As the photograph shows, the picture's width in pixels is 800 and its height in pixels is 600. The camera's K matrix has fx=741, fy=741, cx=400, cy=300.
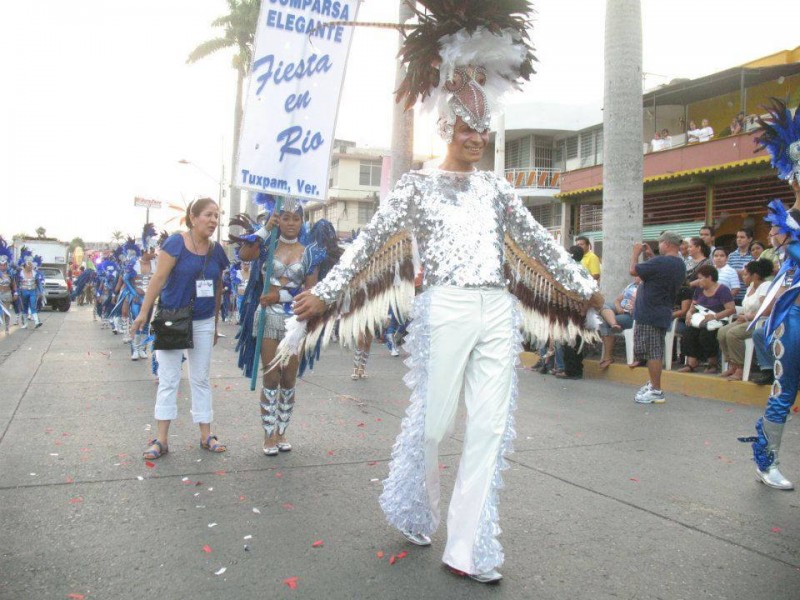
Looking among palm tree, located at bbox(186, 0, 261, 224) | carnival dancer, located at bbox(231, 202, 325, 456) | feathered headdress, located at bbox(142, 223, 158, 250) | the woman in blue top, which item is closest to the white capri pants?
the woman in blue top

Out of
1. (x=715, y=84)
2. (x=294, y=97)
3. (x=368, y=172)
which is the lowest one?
(x=294, y=97)

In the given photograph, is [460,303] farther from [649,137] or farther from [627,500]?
[649,137]

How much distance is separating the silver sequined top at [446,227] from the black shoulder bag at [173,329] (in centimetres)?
228

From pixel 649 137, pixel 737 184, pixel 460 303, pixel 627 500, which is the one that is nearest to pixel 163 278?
pixel 460 303

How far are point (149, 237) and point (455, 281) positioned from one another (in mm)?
11571

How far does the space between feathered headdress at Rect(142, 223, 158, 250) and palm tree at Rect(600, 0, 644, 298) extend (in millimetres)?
8075

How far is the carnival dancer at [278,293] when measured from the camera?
5.59m

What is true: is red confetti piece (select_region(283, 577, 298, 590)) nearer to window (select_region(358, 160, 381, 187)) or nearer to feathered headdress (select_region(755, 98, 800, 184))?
feathered headdress (select_region(755, 98, 800, 184))

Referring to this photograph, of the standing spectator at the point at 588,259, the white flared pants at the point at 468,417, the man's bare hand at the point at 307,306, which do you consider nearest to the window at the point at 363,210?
the standing spectator at the point at 588,259

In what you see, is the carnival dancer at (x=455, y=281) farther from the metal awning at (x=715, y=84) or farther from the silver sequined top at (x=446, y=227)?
the metal awning at (x=715, y=84)

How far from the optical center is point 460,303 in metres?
3.48

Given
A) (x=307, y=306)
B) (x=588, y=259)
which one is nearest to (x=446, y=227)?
(x=307, y=306)

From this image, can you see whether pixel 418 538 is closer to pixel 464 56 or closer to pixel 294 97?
pixel 464 56

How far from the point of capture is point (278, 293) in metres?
5.59
